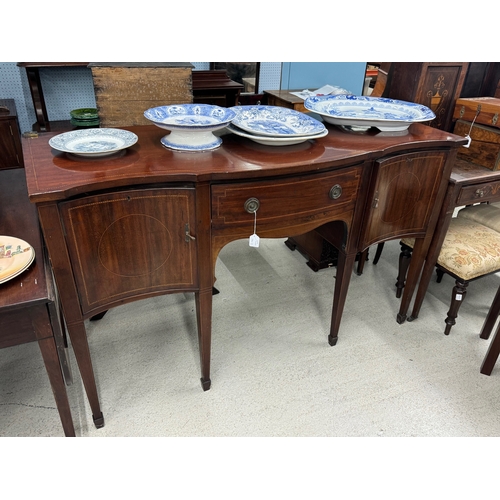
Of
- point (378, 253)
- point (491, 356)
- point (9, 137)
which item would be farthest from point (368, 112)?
point (9, 137)

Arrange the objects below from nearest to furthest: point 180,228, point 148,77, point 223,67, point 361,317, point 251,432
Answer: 1. point 180,228
2. point 251,432
3. point 148,77
4. point 361,317
5. point 223,67

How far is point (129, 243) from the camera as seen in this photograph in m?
1.30

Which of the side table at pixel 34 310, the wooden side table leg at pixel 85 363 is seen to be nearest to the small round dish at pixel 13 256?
the side table at pixel 34 310

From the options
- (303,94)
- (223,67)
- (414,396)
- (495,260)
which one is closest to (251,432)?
(414,396)

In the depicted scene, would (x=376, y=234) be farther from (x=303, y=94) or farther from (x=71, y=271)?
(x=303, y=94)

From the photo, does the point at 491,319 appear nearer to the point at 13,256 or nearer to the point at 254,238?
the point at 254,238

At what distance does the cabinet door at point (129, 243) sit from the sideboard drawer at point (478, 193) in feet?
4.07

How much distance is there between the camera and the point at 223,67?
140 inches

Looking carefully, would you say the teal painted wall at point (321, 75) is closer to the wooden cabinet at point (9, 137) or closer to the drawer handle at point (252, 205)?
the wooden cabinet at point (9, 137)

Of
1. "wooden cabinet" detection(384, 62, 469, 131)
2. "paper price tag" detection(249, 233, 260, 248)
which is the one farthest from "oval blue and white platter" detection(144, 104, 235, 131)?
"wooden cabinet" detection(384, 62, 469, 131)

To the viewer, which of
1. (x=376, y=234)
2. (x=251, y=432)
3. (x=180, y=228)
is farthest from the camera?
(x=376, y=234)

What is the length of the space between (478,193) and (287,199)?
1.01 m

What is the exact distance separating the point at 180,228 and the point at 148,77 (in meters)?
0.74

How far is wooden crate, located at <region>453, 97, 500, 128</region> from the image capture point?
6.39ft
